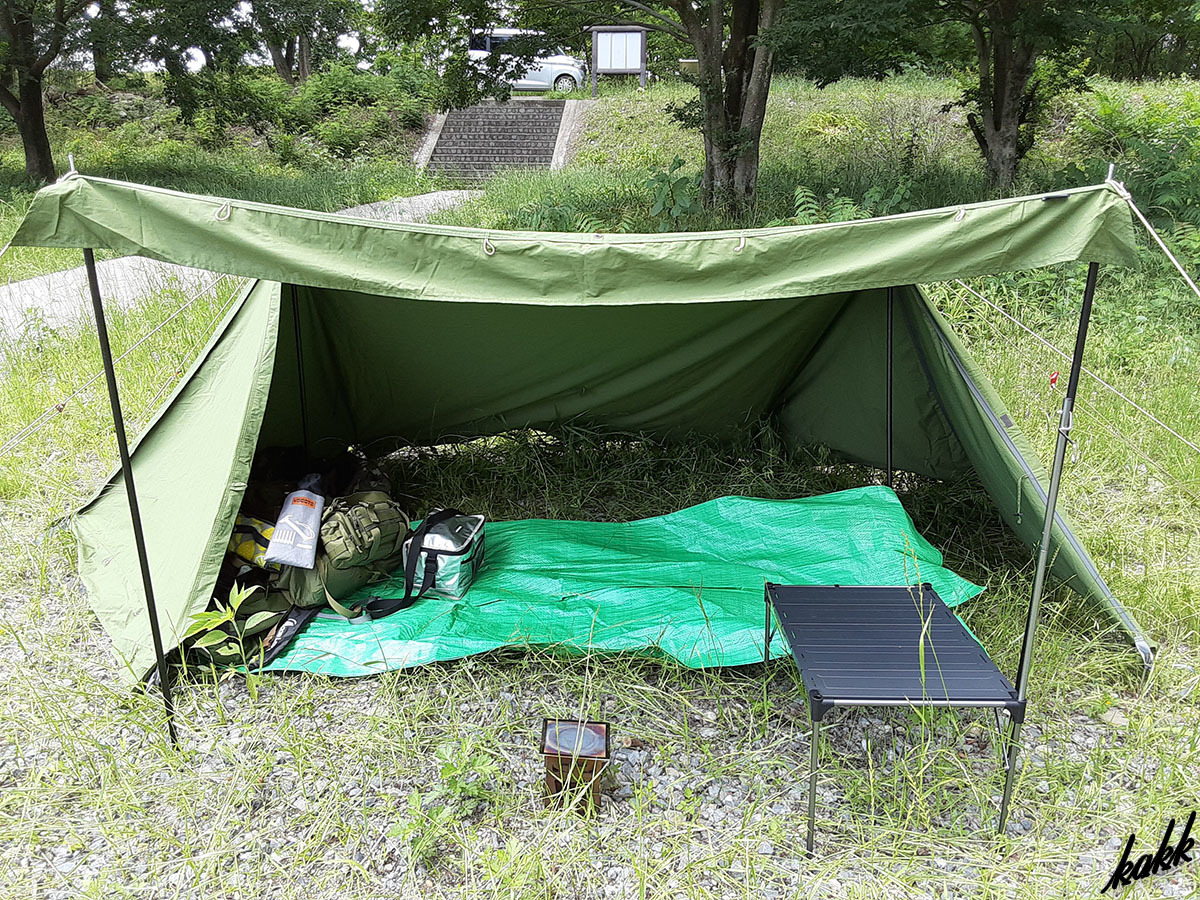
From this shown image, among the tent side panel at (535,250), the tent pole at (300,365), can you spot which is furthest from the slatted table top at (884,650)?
the tent pole at (300,365)

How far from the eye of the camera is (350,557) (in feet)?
10.2

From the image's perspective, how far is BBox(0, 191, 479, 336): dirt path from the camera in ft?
19.8

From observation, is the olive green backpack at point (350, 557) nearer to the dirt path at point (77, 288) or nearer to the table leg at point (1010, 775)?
the table leg at point (1010, 775)

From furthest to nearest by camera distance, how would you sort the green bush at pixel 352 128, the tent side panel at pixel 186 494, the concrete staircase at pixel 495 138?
the green bush at pixel 352 128
the concrete staircase at pixel 495 138
the tent side panel at pixel 186 494

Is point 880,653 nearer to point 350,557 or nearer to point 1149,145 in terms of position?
point 350,557

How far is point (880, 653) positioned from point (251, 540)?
6.92 feet

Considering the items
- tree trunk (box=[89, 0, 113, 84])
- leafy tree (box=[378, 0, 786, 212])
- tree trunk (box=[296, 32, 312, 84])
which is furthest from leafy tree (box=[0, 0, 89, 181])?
tree trunk (box=[296, 32, 312, 84])

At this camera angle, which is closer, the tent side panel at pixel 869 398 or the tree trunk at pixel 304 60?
the tent side panel at pixel 869 398

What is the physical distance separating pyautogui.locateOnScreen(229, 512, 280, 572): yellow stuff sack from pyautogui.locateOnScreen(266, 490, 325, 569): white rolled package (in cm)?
4

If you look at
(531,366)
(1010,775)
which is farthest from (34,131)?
(1010,775)

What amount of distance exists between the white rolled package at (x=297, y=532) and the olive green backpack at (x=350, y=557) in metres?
0.05

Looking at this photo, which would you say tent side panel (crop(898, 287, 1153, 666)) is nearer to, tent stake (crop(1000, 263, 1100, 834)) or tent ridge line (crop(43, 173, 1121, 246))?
tent stake (crop(1000, 263, 1100, 834))

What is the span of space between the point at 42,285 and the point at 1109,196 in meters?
7.51

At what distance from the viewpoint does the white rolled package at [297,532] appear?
298 cm
